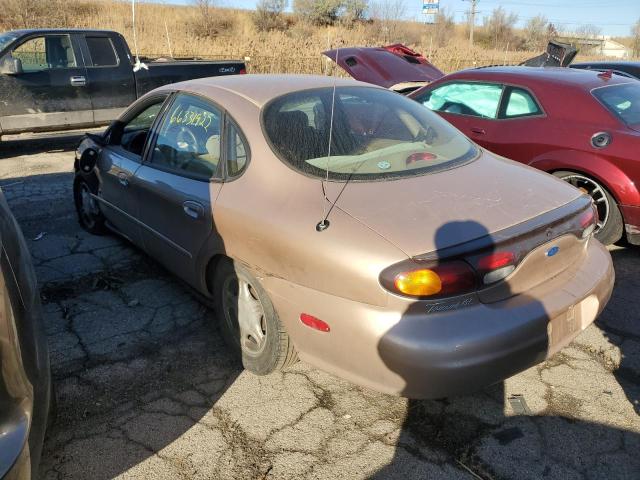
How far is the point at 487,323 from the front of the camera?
217cm

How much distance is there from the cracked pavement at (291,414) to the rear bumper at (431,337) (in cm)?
35

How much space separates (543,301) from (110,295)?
2.92 meters

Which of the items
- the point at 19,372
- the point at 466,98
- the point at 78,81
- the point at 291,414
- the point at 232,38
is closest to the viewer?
the point at 19,372

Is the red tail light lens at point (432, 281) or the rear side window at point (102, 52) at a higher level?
the rear side window at point (102, 52)

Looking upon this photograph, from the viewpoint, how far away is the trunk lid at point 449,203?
87.7 inches

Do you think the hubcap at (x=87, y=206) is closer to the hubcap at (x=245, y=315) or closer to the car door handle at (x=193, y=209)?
the car door handle at (x=193, y=209)

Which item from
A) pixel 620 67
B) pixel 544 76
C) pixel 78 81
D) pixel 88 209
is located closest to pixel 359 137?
pixel 544 76

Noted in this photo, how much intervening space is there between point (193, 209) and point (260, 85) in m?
0.88

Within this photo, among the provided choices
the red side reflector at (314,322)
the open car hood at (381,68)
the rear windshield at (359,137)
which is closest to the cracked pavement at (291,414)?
the red side reflector at (314,322)

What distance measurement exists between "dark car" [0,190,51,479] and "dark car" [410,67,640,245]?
4.17m

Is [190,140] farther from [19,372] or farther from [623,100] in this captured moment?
[623,100]

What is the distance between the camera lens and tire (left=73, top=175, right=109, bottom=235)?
4.71 m

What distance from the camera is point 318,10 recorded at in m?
37.2

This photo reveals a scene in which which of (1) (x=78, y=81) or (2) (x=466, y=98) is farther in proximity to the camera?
(1) (x=78, y=81)
